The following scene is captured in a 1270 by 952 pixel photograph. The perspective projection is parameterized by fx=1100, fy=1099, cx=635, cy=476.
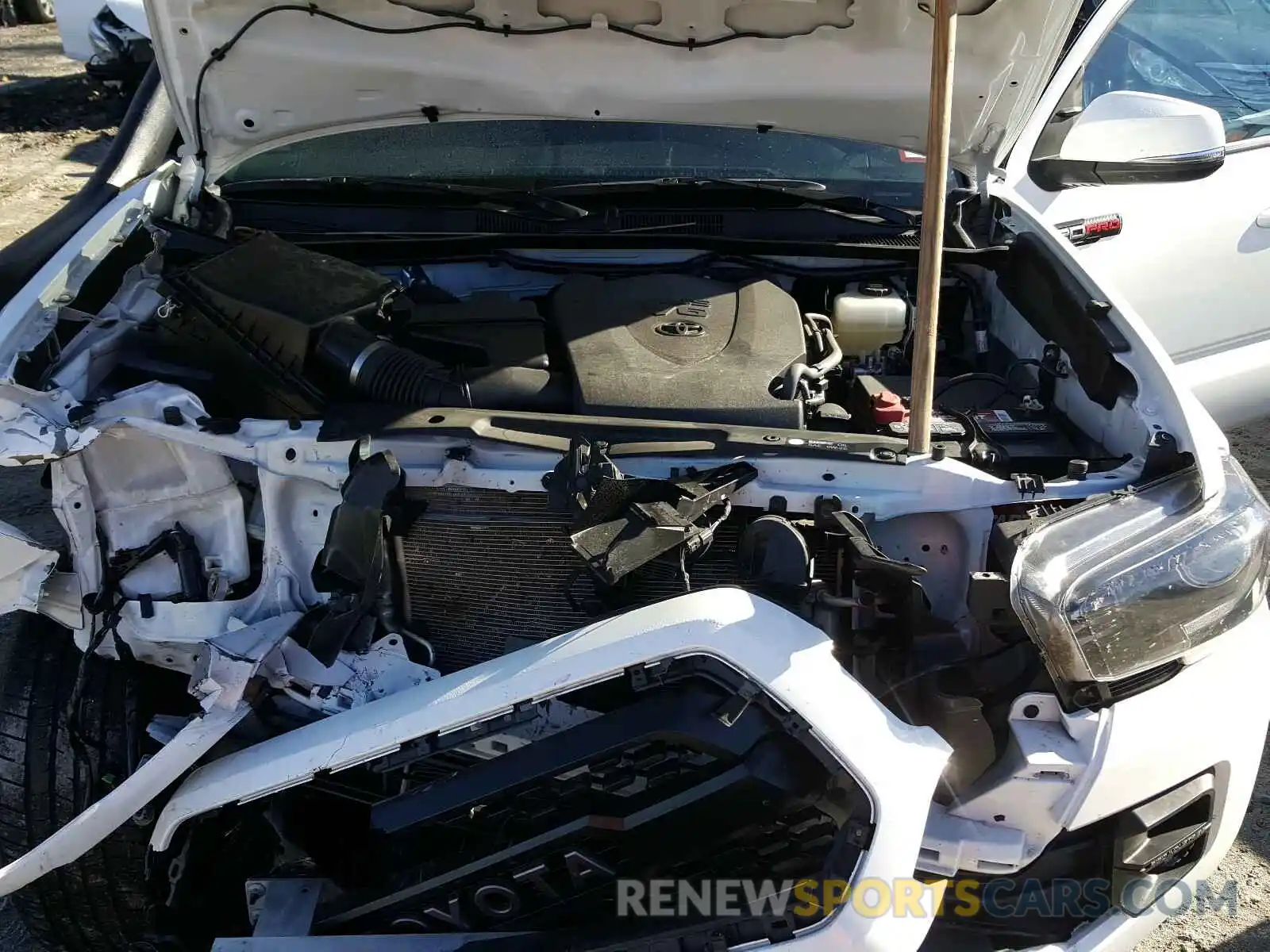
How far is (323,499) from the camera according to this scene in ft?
6.39

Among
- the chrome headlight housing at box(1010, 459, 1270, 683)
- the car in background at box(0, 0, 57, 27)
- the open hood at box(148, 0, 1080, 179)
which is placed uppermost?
the car in background at box(0, 0, 57, 27)

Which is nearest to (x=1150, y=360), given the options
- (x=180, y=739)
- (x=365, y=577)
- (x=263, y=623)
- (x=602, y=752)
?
(x=602, y=752)

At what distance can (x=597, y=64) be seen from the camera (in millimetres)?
2758

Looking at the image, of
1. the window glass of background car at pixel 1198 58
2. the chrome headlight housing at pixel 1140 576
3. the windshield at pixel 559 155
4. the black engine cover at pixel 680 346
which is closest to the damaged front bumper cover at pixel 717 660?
the chrome headlight housing at pixel 1140 576

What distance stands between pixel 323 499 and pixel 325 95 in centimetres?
135

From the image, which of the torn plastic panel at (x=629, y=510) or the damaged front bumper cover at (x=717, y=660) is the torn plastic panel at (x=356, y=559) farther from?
the torn plastic panel at (x=629, y=510)

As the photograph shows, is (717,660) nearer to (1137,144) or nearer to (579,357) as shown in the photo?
(579,357)

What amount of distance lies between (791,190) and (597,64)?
1.90ft

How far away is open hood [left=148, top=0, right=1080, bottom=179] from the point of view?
262 cm

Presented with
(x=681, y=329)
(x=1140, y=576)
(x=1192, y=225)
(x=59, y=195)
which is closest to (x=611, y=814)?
(x=1140, y=576)

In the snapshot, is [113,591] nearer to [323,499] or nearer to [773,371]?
[323,499]

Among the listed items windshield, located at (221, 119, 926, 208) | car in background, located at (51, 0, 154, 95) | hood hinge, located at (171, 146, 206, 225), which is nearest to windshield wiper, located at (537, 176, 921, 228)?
windshield, located at (221, 119, 926, 208)

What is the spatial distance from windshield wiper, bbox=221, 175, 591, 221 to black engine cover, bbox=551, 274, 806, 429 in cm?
21

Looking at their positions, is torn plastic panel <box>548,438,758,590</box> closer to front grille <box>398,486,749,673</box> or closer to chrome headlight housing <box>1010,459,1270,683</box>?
front grille <box>398,486,749,673</box>
